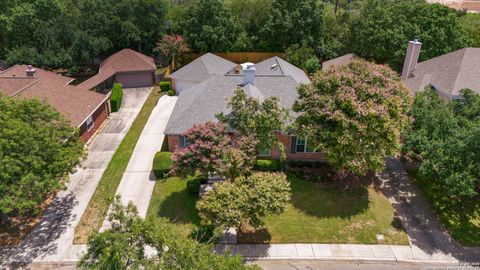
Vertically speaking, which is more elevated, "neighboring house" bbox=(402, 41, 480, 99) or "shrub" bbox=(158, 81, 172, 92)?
"neighboring house" bbox=(402, 41, 480, 99)

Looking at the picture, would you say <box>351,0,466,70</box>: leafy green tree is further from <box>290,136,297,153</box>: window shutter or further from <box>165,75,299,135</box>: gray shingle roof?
<box>290,136,297,153</box>: window shutter

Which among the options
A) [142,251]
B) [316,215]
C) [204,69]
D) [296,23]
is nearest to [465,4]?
[296,23]

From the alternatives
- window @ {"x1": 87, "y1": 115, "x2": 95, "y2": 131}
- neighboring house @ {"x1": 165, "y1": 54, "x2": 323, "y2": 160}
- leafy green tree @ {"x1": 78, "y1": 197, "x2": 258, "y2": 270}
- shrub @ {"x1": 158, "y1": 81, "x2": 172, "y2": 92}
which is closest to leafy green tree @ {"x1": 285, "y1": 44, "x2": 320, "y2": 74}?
neighboring house @ {"x1": 165, "y1": 54, "x2": 323, "y2": 160}

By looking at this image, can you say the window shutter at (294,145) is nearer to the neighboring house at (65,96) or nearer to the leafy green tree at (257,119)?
the leafy green tree at (257,119)

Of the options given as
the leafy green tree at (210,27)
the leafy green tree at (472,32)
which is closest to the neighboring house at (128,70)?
the leafy green tree at (210,27)

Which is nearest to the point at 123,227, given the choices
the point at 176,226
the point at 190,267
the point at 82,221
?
the point at 190,267

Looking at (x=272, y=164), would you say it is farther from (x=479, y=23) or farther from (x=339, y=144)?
(x=479, y=23)
